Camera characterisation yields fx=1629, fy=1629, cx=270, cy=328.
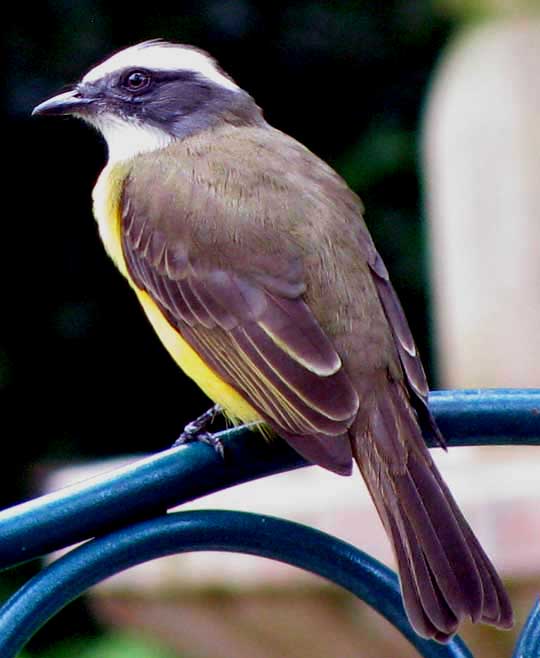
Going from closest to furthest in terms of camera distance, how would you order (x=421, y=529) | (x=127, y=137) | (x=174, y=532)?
(x=174, y=532), (x=421, y=529), (x=127, y=137)

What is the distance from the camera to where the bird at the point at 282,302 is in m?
3.03

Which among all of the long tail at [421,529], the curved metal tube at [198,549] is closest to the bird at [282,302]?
the long tail at [421,529]

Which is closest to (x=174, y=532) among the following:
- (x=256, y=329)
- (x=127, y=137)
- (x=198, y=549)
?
(x=198, y=549)

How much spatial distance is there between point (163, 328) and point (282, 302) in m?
0.44

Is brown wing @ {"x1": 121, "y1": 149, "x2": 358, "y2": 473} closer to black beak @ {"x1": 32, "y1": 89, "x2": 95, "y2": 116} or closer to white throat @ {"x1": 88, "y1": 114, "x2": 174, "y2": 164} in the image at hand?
white throat @ {"x1": 88, "y1": 114, "x2": 174, "y2": 164}

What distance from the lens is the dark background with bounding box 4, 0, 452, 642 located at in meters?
8.35

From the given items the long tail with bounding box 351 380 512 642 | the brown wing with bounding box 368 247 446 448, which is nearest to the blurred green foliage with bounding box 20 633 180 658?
the brown wing with bounding box 368 247 446 448

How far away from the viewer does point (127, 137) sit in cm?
442

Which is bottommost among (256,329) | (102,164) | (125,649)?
(125,649)

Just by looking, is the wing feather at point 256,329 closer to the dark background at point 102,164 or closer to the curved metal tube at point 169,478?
the curved metal tube at point 169,478

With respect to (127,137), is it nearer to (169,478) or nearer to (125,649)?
(169,478)

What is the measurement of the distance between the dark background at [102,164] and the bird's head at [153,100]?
12.0 feet

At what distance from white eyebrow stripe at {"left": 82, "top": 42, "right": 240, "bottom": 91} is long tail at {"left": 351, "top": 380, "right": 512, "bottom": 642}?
61.4 inches

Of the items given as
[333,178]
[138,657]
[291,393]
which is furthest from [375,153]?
[291,393]
